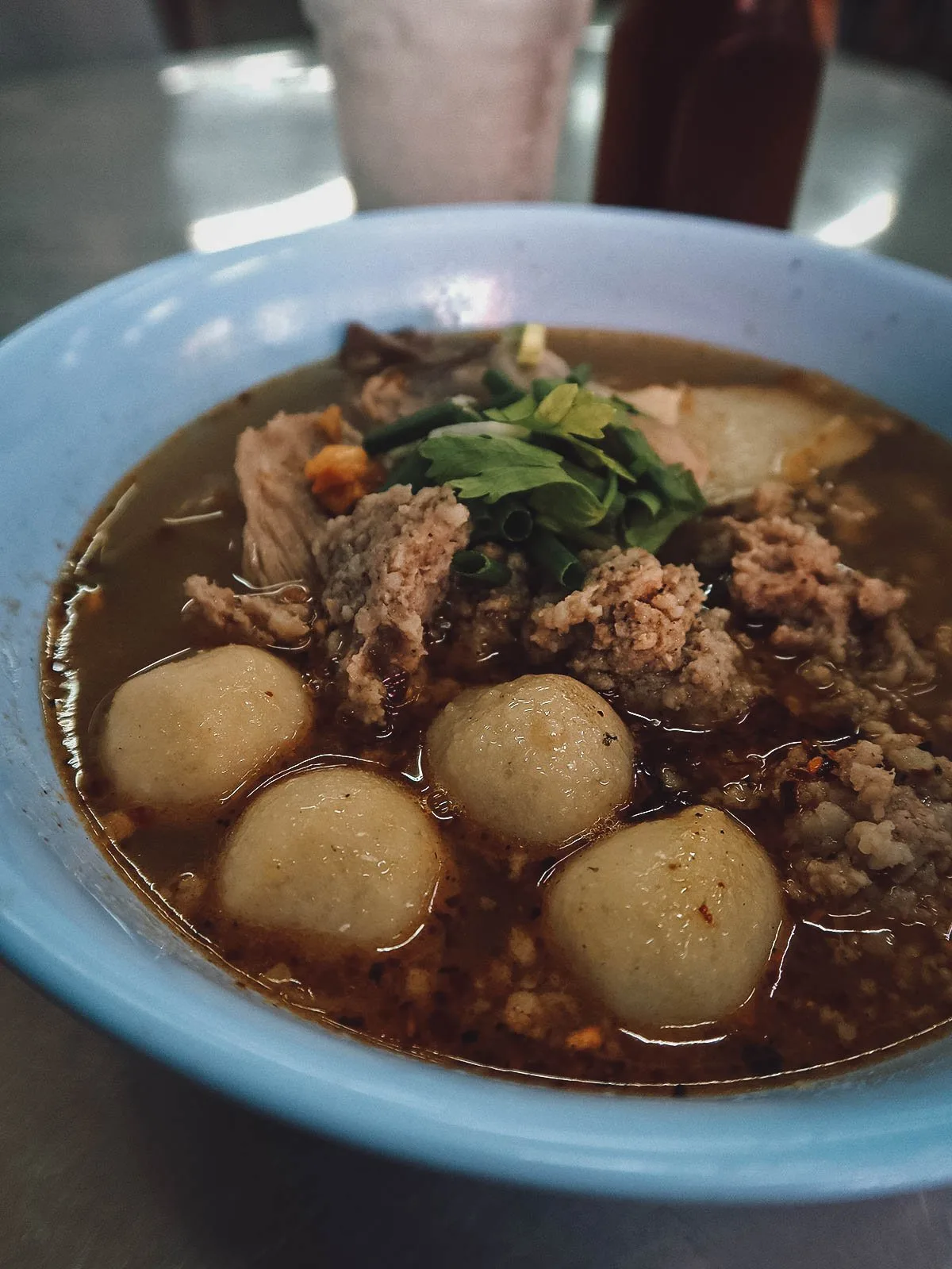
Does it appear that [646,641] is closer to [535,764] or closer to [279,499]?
[535,764]

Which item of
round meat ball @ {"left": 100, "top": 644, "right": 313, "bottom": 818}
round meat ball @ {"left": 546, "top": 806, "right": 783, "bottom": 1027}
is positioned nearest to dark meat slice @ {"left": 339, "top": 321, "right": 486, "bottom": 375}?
round meat ball @ {"left": 100, "top": 644, "right": 313, "bottom": 818}

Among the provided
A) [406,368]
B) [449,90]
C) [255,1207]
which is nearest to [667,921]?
[255,1207]

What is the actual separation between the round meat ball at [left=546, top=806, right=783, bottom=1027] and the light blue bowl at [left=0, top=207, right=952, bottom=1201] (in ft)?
0.49

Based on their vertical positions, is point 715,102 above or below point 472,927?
above

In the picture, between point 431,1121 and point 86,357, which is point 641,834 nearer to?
point 431,1121

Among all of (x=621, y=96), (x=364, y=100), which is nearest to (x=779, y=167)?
(x=621, y=96)

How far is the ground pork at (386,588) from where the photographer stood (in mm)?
1509

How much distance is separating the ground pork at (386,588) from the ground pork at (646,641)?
0.67 feet

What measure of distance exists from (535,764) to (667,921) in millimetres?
287

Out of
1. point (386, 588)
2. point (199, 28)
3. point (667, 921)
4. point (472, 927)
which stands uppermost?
point (199, 28)

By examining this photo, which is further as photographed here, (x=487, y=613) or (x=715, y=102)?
(x=715, y=102)

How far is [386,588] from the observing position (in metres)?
1.51

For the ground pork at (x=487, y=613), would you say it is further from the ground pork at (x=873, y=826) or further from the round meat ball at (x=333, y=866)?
the ground pork at (x=873, y=826)

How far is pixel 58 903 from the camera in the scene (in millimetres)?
993
